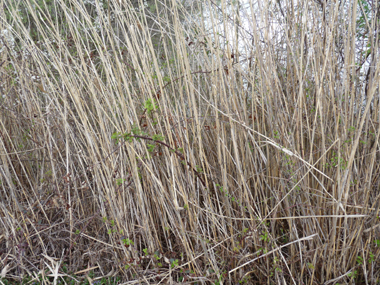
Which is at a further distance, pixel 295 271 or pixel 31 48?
Result: pixel 31 48

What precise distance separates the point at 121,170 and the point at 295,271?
71cm

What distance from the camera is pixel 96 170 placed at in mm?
1241

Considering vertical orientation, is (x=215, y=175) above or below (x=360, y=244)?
above

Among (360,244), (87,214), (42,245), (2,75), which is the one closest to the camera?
(360,244)

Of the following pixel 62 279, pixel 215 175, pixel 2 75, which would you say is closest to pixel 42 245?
pixel 62 279

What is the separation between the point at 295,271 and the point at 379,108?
0.63 m

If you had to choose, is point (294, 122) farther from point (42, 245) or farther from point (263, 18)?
point (42, 245)

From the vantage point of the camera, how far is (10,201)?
159 centimetres

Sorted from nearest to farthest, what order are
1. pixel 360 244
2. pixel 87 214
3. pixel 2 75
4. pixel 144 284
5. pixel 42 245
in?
pixel 360 244
pixel 144 284
pixel 42 245
pixel 87 214
pixel 2 75

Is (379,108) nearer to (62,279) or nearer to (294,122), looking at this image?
(294,122)

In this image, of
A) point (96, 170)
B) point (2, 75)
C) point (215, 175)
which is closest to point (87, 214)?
point (96, 170)

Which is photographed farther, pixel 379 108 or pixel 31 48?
pixel 31 48

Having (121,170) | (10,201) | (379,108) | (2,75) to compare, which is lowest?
(10,201)

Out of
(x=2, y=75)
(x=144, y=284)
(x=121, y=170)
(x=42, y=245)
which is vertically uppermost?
(x=2, y=75)
